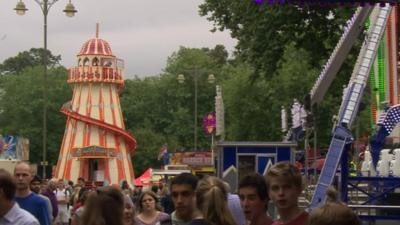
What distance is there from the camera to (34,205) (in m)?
11.8

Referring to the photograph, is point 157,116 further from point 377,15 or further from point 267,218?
point 267,218

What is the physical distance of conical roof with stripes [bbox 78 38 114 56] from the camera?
273ft

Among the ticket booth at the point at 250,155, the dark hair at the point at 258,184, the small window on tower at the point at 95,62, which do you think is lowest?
the dark hair at the point at 258,184

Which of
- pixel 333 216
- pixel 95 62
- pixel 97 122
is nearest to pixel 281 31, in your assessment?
pixel 333 216

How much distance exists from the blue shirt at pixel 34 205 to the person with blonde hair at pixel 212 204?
3679mm

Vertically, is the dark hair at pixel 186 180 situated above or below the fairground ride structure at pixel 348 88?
below

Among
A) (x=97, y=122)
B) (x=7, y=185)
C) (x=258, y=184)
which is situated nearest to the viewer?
(x=258, y=184)

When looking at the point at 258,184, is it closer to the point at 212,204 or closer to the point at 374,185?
the point at 212,204

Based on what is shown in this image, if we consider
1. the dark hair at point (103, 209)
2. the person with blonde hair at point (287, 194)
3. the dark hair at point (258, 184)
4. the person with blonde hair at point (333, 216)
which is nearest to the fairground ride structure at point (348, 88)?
the dark hair at point (258, 184)

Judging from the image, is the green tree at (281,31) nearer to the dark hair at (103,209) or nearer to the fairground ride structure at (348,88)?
the fairground ride structure at (348,88)

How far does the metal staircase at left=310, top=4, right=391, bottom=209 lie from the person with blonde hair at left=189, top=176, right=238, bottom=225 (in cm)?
1314

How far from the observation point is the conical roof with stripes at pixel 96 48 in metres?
83.3

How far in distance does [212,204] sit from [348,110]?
15.4 metres

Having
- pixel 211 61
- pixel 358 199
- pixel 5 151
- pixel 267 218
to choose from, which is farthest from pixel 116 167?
pixel 267 218
